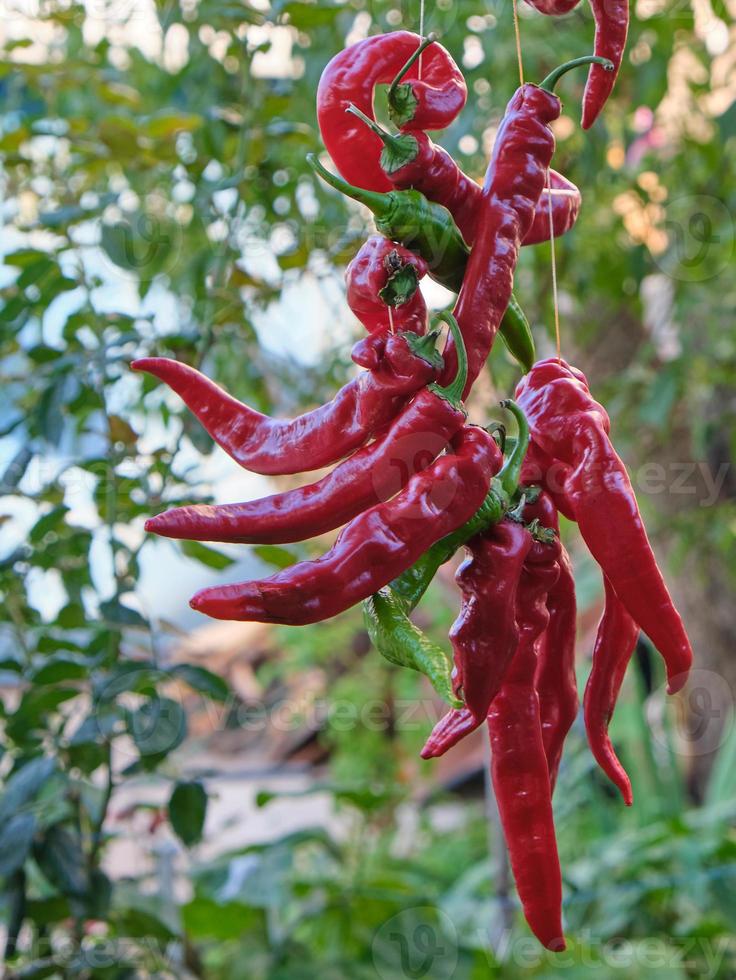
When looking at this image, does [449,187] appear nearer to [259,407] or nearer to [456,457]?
[456,457]

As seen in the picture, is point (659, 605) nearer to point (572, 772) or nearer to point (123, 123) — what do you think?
point (123, 123)

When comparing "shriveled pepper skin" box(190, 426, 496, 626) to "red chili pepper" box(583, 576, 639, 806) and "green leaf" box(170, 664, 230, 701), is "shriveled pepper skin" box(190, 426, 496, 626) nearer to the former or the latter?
"red chili pepper" box(583, 576, 639, 806)

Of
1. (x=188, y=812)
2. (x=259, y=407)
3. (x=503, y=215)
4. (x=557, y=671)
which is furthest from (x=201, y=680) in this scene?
(x=259, y=407)

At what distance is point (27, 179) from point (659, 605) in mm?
1110

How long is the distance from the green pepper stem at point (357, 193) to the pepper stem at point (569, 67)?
118mm

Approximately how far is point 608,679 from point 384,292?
258 millimetres

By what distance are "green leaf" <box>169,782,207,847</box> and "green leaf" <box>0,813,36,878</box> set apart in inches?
5.0

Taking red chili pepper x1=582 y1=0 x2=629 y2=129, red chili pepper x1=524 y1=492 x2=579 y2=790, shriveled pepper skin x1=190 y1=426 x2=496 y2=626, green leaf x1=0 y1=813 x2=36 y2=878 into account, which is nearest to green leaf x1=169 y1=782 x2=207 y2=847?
green leaf x1=0 y1=813 x2=36 y2=878

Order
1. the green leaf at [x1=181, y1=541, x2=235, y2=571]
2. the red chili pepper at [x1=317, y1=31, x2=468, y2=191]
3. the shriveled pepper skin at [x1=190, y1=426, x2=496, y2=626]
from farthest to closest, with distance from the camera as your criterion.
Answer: the green leaf at [x1=181, y1=541, x2=235, y2=571]
the red chili pepper at [x1=317, y1=31, x2=468, y2=191]
the shriveled pepper skin at [x1=190, y1=426, x2=496, y2=626]

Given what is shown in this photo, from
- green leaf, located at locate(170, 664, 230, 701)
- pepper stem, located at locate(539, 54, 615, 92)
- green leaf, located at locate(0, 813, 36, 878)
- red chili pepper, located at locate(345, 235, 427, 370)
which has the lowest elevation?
green leaf, located at locate(0, 813, 36, 878)

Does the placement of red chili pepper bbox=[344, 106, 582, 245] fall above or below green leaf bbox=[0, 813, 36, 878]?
above

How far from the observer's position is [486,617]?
0.53 meters

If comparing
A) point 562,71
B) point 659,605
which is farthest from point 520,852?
point 562,71

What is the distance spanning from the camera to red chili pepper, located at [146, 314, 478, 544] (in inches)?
20.2
